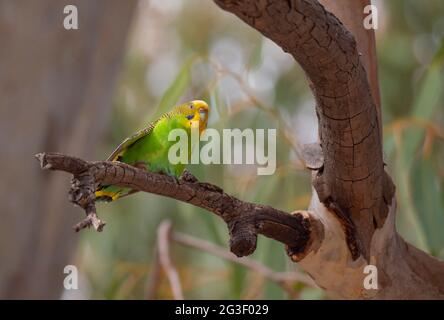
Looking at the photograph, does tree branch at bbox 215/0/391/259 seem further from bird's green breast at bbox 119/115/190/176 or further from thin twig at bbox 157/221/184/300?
thin twig at bbox 157/221/184/300

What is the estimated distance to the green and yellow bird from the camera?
3.00 ft

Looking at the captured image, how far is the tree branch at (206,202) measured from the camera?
679 millimetres

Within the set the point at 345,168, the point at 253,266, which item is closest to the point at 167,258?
the point at 253,266

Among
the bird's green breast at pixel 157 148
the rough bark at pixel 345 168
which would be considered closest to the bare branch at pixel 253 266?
the rough bark at pixel 345 168

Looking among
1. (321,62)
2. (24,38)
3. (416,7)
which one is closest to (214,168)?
(24,38)

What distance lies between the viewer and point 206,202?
87cm

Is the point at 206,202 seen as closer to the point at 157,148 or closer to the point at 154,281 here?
the point at 157,148

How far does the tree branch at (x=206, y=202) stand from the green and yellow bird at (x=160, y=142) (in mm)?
54

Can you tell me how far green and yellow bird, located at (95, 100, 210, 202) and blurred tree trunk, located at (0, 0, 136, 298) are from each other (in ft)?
3.41

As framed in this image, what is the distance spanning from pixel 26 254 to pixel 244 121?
2.37ft

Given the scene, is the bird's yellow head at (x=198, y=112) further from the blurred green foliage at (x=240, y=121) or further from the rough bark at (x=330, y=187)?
the blurred green foliage at (x=240, y=121)

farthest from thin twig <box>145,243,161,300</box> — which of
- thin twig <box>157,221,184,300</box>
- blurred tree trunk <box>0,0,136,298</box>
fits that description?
blurred tree trunk <box>0,0,136,298</box>
